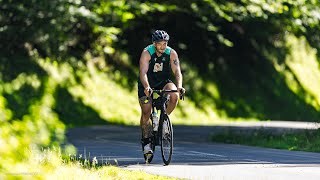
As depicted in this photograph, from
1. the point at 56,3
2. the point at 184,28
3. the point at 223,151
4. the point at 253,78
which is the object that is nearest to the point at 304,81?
the point at 253,78

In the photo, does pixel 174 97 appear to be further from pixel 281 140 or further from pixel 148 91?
pixel 281 140

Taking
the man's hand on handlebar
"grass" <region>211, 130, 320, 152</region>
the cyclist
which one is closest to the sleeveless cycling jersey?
the cyclist

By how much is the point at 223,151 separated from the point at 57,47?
14599 mm

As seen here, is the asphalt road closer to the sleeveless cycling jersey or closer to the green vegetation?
the sleeveless cycling jersey

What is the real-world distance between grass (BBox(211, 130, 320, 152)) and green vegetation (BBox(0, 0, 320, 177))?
18.5 feet

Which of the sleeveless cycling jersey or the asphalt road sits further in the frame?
the sleeveless cycling jersey

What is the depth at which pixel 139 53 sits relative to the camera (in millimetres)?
32500

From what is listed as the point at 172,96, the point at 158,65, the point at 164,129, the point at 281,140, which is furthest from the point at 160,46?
the point at 281,140

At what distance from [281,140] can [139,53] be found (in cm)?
1569

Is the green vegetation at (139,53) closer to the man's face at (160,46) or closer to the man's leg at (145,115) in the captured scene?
the man's leg at (145,115)

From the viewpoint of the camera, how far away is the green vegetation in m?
25.8

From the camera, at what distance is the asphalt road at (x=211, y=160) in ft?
32.0

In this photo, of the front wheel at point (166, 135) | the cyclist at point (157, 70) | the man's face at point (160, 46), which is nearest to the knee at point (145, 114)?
the cyclist at point (157, 70)

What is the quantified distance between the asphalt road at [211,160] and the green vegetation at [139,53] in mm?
5102
